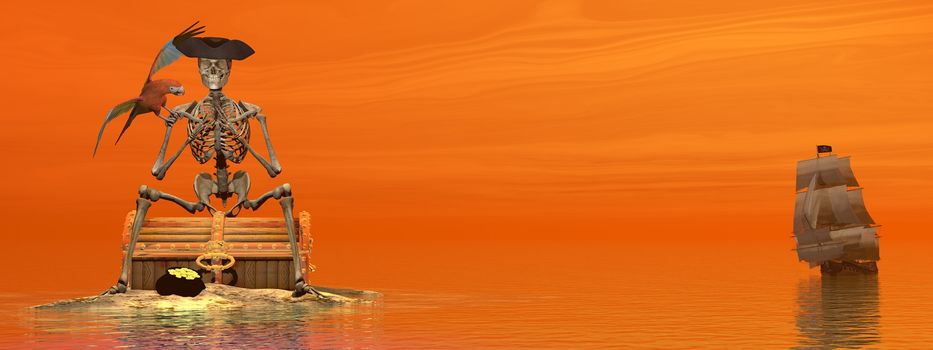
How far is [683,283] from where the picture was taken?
86.5 metres

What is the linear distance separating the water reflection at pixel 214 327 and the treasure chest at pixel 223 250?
87.2 inches

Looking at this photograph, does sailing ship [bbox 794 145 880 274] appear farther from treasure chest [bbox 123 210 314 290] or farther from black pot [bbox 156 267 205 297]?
black pot [bbox 156 267 205 297]

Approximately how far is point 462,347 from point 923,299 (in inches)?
1497

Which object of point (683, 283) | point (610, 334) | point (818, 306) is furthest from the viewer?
point (683, 283)

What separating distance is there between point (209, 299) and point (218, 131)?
17.8ft

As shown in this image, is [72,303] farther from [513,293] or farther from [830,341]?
[513,293]

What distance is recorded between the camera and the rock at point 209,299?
40469 mm

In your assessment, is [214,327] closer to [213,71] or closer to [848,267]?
[213,71]

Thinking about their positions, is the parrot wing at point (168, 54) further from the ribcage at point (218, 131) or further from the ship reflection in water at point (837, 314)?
the ship reflection in water at point (837, 314)

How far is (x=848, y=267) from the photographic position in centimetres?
10025

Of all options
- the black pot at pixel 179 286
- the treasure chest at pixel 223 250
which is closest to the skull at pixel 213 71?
the treasure chest at pixel 223 250

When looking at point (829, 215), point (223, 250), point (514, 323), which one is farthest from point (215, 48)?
point (829, 215)

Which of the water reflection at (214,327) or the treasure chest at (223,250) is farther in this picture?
the treasure chest at (223,250)

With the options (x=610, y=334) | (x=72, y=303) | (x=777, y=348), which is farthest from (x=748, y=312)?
(x=72, y=303)
